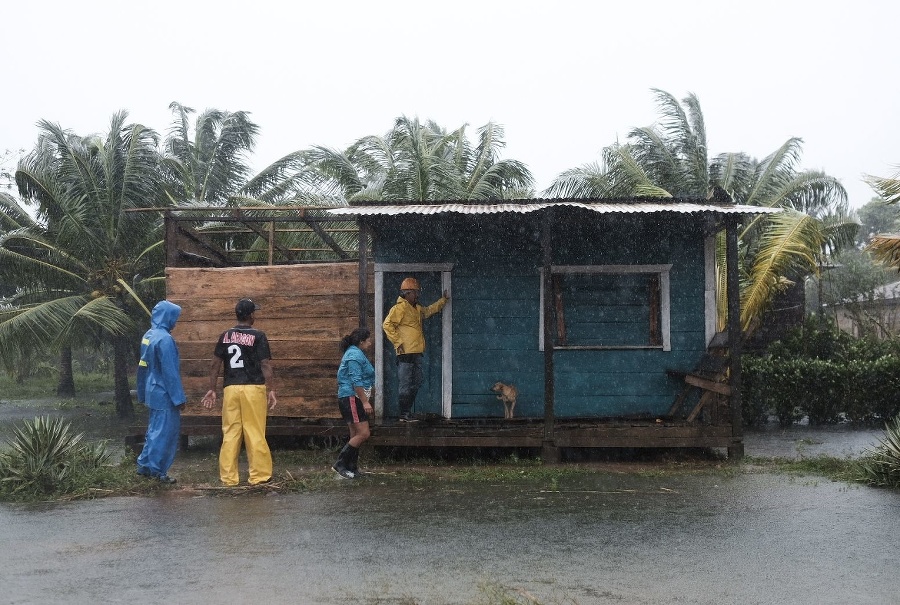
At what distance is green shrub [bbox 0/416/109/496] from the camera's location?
8148 millimetres

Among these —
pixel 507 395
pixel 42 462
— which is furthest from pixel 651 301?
pixel 42 462

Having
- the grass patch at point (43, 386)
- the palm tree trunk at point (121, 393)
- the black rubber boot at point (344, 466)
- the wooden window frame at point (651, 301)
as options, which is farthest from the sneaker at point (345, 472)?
the grass patch at point (43, 386)

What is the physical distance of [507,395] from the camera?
1084 centimetres

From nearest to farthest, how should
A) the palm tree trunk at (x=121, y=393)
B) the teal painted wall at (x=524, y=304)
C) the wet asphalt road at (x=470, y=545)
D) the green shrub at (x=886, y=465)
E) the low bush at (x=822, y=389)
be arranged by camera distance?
the wet asphalt road at (x=470, y=545), the green shrub at (x=886, y=465), the teal painted wall at (x=524, y=304), the low bush at (x=822, y=389), the palm tree trunk at (x=121, y=393)

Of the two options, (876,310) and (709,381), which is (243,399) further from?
(876,310)

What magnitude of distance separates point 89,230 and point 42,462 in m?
12.8

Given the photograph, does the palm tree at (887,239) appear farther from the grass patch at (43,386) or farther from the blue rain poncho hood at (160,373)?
the grass patch at (43,386)

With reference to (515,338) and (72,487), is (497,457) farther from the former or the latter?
(72,487)

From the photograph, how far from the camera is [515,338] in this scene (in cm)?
1123

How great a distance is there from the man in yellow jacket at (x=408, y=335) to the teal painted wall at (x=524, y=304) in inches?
40.6

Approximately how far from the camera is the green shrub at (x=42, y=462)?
26.7 feet

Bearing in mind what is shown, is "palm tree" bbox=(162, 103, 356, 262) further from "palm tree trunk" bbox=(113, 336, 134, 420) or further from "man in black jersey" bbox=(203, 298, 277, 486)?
"man in black jersey" bbox=(203, 298, 277, 486)

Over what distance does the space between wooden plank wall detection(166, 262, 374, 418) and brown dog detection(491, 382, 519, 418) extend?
1.85 m

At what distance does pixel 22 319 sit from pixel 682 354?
1368 cm
